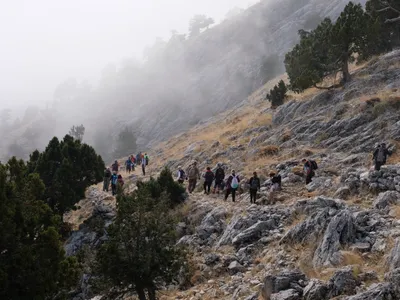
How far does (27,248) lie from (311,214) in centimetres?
944

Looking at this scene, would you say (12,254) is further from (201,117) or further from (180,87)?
(180,87)

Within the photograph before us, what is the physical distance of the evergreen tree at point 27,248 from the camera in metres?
10.9

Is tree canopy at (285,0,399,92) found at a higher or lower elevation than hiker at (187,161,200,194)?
higher

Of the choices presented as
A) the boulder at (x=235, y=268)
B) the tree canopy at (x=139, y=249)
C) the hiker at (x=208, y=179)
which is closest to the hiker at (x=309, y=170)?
the hiker at (x=208, y=179)

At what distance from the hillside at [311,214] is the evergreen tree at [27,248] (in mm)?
1606

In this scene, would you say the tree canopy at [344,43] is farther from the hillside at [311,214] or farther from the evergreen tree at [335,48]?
the hillside at [311,214]

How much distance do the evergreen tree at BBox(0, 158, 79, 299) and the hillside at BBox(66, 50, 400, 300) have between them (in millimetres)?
1606

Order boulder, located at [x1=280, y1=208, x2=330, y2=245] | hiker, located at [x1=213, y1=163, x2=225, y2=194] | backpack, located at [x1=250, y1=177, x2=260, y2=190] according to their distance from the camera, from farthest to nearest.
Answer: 1. hiker, located at [x1=213, y1=163, x2=225, y2=194]
2. backpack, located at [x1=250, y1=177, x2=260, y2=190]
3. boulder, located at [x1=280, y1=208, x2=330, y2=245]

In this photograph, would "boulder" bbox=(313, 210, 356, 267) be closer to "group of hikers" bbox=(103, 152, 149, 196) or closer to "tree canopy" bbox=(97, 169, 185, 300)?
"tree canopy" bbox=(97, 169, 185, 300)

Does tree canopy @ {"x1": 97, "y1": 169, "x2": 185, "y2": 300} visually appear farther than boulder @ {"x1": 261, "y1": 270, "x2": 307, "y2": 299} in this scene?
Yes

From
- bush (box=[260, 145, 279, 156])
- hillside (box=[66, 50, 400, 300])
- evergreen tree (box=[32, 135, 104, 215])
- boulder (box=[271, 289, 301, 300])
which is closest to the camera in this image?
boulder (box=[271, 289, 301, 300])

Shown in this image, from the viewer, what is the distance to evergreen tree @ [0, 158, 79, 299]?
10.9 meters

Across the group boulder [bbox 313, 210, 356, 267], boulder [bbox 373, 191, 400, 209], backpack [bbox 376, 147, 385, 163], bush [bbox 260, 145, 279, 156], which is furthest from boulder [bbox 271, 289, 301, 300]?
bush [bbox 260, 145, 279, 156]

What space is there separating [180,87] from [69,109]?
51.5m
